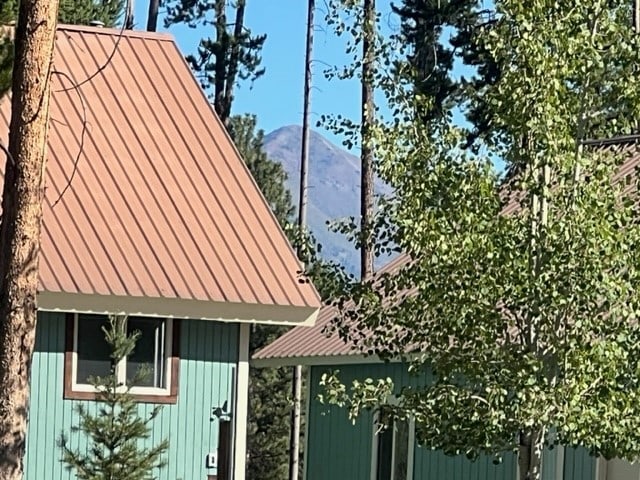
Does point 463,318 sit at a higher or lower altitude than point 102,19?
lower

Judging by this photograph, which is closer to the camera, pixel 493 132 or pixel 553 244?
pixel 553 244

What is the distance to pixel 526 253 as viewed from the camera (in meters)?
11.5

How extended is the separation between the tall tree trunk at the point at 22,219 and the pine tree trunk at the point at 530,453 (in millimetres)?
3763

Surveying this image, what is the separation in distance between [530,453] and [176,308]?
5.53m

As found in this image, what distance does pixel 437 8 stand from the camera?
108 feet

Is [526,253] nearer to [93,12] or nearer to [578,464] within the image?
[578,464]

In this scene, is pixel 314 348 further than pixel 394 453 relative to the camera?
Yes

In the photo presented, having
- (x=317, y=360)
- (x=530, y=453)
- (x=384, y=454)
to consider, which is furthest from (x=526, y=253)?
(x=317, y=360)

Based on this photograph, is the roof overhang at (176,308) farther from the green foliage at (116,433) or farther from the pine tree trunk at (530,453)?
the pine tree trunk at (530,453)

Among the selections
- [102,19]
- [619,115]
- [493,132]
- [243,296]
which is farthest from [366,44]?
[102,19]

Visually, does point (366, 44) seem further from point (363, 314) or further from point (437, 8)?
point (437, 8)

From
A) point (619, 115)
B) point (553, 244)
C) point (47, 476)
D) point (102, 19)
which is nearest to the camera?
point (553, 244)

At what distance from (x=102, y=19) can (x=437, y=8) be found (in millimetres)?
9166

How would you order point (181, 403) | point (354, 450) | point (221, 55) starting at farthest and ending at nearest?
point (221, 55) → point (354, 450) → point (181, 403)
